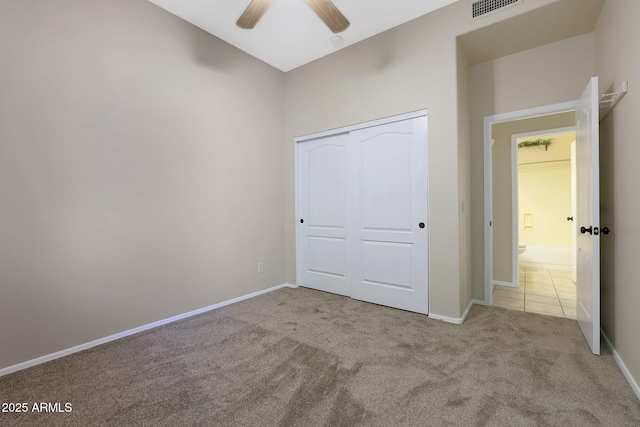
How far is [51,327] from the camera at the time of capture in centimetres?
210

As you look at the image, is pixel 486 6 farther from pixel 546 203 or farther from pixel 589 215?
pixel 546 203

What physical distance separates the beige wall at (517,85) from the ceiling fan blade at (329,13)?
72.4 inches

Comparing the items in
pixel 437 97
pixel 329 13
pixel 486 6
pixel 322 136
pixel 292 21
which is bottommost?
pixel 322 136

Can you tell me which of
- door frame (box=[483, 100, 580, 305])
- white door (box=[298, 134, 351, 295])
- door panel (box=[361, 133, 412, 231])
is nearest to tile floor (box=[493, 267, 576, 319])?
door frame (box=[483, 100, 580, 305])

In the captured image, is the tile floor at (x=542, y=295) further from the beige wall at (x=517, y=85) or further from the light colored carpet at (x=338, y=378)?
the beige wall at (x=517, y=85)

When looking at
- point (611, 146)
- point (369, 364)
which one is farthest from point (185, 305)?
point (611, 146)

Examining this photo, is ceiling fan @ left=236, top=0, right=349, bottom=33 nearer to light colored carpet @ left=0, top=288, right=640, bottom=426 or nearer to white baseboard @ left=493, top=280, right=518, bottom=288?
light colored carpet @ left=0, top=288, right=640, bottom=426

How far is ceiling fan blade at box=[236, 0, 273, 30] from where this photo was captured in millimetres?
2039

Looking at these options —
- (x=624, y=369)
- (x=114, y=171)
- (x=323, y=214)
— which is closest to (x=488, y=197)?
(x=624, y=369)

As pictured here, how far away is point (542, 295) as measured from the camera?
141 inches

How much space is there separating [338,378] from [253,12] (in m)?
2.71

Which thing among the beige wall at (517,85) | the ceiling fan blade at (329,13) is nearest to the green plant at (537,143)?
the beige wall at (517,85)

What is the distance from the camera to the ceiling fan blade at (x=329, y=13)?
202 centimetres

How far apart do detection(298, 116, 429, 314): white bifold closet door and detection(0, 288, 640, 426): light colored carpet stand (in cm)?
61
